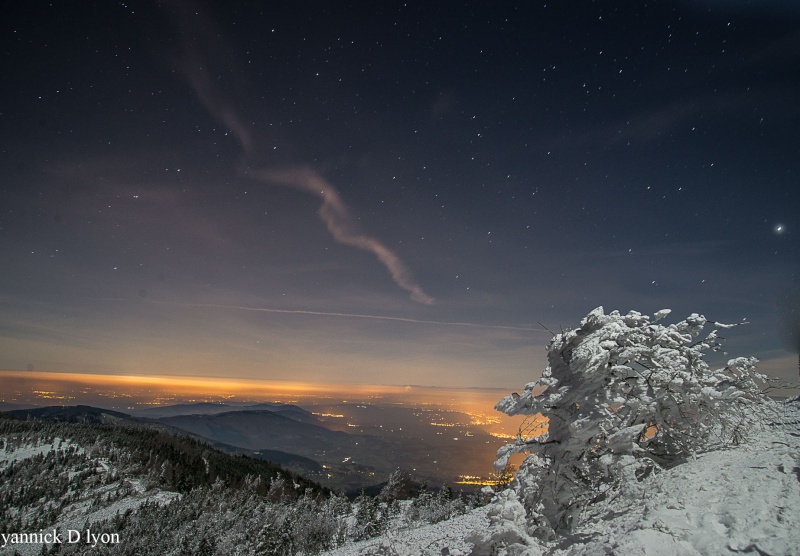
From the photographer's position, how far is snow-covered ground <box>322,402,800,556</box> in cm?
501

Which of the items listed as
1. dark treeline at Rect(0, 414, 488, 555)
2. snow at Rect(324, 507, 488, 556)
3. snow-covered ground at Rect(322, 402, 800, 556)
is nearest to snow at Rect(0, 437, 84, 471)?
dark treeline at Rect(0, 414, 488, 555)

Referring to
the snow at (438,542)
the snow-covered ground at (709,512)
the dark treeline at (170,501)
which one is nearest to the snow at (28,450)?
the dark treeline at (170,501)

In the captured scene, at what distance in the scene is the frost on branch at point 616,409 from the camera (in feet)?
26.7

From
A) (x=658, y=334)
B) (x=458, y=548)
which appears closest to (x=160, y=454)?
(x=458, y=548)

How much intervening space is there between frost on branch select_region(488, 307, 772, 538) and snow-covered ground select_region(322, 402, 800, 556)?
2.25 ft

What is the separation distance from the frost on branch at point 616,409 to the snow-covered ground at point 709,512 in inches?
27.0

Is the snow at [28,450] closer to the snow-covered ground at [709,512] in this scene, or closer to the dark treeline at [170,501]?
the dark treeline at [170,501]

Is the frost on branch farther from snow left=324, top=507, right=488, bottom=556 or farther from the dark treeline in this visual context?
the dark treeline

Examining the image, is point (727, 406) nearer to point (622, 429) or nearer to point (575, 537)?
point (622, 429)

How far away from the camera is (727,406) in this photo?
9492 mm

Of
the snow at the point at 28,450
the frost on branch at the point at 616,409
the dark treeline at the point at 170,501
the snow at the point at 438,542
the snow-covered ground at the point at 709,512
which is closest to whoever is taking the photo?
the snow-covered ground at the point at 709,512

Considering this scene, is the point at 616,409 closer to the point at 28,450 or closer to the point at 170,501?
the point at 170,501

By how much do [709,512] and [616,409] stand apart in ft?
10.4

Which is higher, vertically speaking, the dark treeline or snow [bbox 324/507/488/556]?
snow [bbox 324/507/488/556]
